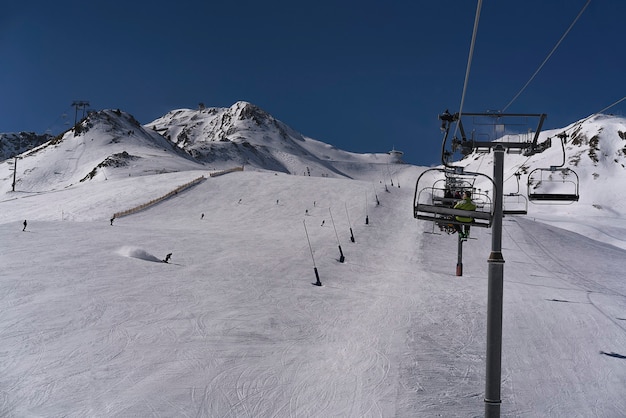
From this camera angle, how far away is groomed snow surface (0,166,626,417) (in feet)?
43.9

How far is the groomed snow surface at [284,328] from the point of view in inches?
527

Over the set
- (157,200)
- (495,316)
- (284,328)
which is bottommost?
(284,328)

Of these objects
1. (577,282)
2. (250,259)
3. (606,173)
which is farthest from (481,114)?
(606,173)

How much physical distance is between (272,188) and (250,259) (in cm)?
3149

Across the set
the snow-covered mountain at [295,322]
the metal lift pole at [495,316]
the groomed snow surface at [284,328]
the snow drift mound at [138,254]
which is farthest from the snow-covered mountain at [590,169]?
the metal lift pole at [495,316]

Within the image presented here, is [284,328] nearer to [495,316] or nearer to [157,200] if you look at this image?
[495,316]

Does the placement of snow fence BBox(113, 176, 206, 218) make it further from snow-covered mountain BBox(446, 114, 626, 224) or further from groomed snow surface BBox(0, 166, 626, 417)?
snow-covered mountain BBox(446, 114, 626, 224)

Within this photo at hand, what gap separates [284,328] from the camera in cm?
1848

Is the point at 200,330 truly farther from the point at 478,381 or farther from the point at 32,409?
the point at 478,381

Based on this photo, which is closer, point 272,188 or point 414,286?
point 414,286

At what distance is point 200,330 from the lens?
56.6ft

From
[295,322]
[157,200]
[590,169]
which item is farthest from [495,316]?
[590,169]

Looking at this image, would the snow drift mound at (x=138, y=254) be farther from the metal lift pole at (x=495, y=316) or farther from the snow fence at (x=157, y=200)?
the metal lift pole at (x=495, y=316)

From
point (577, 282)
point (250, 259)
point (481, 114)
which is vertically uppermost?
point (481, 114)
